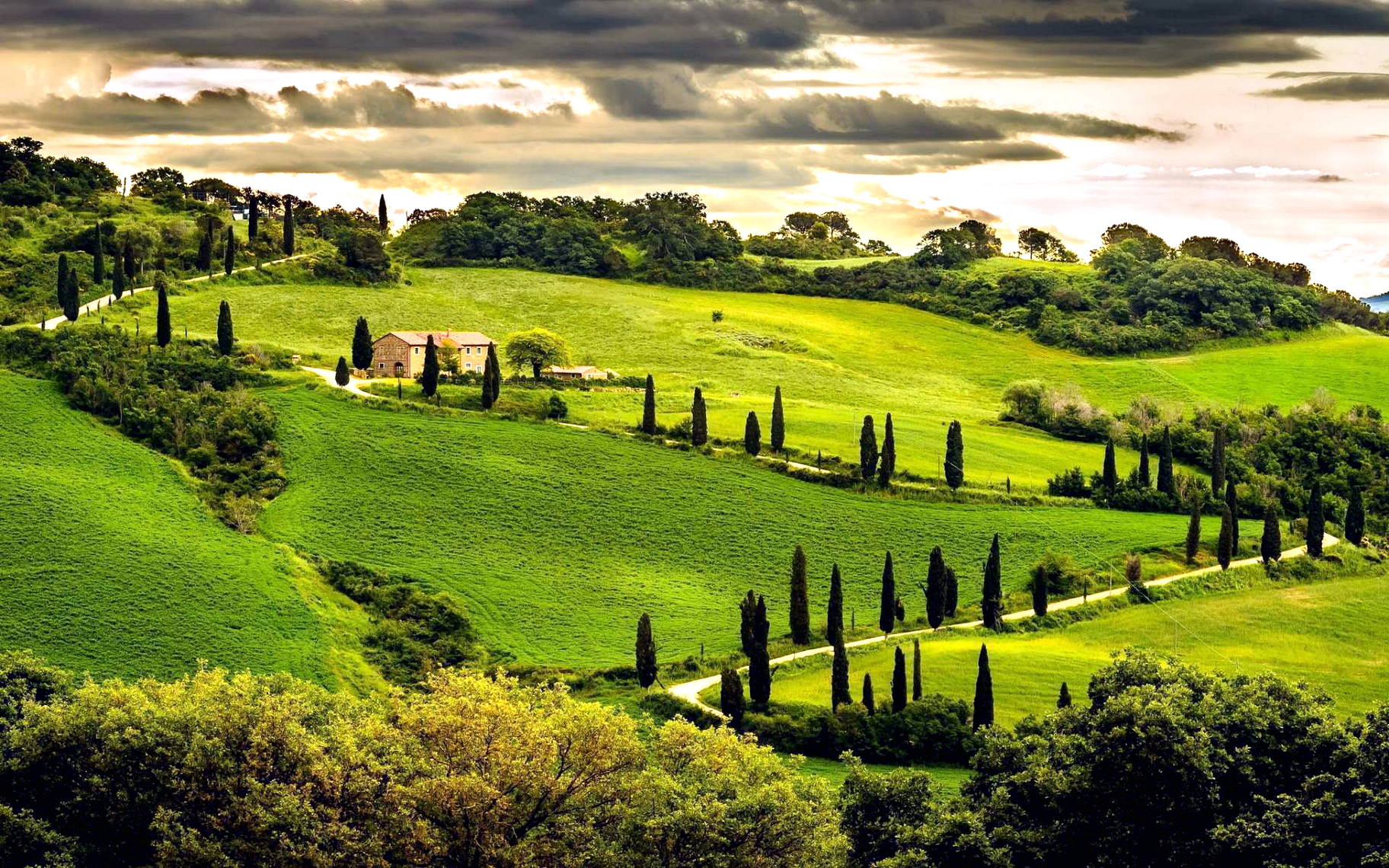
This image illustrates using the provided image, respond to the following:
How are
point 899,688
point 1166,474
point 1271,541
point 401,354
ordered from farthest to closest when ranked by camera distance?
point 401,354
point 1166,474
point 1271,541
point 899,688

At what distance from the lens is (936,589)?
95250mm

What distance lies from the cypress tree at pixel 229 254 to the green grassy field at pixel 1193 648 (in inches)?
3615

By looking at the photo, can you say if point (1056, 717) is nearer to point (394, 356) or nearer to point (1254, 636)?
point (1254, 636)

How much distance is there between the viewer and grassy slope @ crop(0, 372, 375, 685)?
88.2 m

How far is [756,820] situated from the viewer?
61.1m

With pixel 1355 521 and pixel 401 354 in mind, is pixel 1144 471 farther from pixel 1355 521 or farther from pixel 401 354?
pixel 401 354

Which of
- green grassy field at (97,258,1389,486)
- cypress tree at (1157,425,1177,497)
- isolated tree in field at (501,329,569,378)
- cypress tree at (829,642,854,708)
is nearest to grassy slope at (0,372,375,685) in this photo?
cypress tree at (829,642,854,708)

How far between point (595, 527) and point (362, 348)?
30.8 meters

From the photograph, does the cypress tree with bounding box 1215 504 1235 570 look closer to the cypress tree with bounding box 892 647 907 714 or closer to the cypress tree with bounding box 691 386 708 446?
the cypress tree with bounding box 892 647 907 714

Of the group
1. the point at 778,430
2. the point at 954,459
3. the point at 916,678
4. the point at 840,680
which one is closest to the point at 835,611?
the point at 840,680

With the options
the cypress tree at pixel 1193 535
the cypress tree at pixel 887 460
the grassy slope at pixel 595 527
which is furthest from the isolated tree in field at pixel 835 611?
the cypress tree at pixel 1193 535

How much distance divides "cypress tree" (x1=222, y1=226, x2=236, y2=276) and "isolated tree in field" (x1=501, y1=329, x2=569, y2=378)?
3789 cm

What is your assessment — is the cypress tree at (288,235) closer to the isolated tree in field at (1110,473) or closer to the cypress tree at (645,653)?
the isolated tree in field at (1110,473)

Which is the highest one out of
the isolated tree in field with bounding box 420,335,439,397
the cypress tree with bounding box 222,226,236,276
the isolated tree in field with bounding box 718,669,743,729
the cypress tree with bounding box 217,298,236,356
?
the cypress tree with bounding box 222,226,236,276
